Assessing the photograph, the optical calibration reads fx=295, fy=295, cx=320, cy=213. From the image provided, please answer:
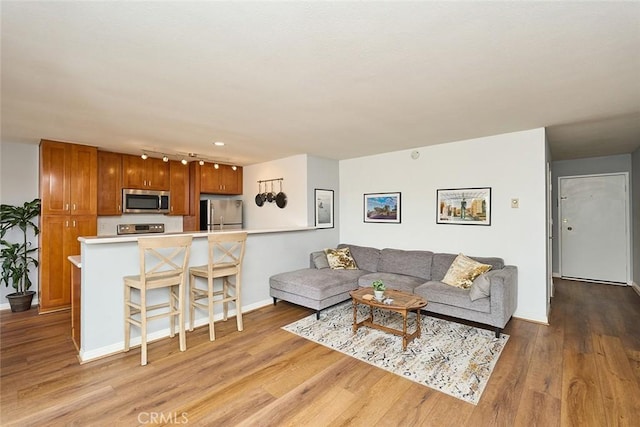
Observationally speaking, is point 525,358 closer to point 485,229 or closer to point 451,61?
point 485,229

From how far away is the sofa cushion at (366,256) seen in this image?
190 inches

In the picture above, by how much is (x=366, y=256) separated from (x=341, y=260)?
18.3 inches

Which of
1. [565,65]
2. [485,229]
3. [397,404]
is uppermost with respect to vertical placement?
[565,65]

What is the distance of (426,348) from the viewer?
2.93m

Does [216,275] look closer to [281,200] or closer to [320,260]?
[320,260]

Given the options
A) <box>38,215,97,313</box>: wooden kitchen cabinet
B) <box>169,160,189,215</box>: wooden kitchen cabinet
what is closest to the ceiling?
<box>38,215,97,313</box>: wooden kitchen cabinet

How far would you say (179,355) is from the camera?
9.25 ft

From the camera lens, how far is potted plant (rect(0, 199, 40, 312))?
397 centimetres

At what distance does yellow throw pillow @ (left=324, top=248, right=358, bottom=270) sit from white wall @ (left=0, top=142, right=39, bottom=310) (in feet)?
14.5

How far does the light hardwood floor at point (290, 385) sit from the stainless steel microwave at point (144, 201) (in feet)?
7.34

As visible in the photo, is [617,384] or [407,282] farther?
[407,282]

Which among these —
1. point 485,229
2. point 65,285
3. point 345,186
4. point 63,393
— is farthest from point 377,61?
point 65,285

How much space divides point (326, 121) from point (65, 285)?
431 centimetres

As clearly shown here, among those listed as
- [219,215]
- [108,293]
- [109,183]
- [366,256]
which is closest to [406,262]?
[366,256]
